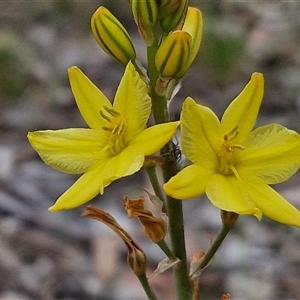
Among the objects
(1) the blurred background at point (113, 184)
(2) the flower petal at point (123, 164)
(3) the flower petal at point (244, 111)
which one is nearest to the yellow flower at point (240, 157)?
(3) the flower petal at point (244, 111)

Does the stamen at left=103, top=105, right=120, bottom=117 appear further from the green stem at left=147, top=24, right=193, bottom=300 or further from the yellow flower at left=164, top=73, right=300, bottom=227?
the yellow flower at left=164, top=73, right=300, bottom=227

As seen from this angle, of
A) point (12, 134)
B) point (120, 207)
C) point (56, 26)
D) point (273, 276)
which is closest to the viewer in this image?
point (273, 276)

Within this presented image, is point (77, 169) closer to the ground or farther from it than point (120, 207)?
farther from it

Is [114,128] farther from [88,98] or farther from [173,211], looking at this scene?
[173,211]

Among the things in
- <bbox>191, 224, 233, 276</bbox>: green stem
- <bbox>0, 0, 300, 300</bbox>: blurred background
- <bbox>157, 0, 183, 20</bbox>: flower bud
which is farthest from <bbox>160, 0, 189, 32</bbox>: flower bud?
→ <bbox>0, 0, 300, 300</bbox>: blurred background

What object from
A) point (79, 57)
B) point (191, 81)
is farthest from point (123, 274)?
point (79, 57)

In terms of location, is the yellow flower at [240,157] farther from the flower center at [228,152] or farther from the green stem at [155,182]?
the green stem at [155,182]

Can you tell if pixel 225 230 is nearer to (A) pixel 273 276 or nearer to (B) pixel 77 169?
(B) pixel 77 169

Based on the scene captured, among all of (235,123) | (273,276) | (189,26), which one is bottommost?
(273,276)
